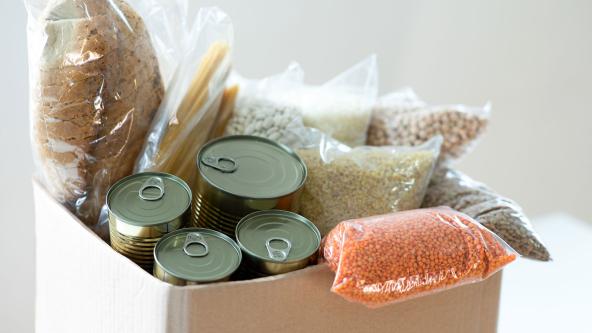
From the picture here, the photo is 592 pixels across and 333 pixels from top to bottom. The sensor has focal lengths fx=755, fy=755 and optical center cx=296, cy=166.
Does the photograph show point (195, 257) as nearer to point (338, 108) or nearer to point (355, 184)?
point (355, 184)

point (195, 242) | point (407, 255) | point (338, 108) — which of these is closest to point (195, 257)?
point (195, 242)

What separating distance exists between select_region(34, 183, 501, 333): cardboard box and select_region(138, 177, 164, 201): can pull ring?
0.07 metres

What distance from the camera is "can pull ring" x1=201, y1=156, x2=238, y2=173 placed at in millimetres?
962

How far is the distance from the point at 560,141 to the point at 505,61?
365mm

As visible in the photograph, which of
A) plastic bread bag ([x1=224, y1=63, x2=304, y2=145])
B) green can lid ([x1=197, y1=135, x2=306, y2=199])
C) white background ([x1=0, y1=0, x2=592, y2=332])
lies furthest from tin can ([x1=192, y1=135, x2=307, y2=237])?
white background ([x1=0, y1=0, x2=592, y2=332])

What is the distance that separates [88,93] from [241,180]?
8.6 inches

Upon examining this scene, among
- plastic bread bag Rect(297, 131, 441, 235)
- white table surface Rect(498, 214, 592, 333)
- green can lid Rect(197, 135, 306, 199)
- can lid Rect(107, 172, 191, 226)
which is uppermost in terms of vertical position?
green can lid Rect(197, 135, 306, 199)

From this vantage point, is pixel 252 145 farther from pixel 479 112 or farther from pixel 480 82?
pixel 480 82

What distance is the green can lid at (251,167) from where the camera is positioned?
95 centimetres

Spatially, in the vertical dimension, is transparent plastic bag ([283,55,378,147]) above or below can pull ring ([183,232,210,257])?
above

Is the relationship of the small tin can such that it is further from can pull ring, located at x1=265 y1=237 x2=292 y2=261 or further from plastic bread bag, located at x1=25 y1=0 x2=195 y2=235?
plastic bread bag, located at x1=25 y1=0 x2=195 y2=235

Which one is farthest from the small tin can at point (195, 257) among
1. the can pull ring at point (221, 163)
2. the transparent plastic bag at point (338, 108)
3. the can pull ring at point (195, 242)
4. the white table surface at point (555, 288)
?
the white table surface at point (555, 288)

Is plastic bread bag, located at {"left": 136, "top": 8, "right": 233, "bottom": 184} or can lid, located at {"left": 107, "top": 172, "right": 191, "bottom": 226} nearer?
can lid, located at {"left": 107, "top": 172, "right": 191, "bottom": 226}

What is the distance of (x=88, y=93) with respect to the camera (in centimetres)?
94
